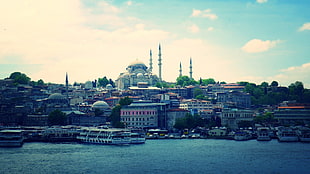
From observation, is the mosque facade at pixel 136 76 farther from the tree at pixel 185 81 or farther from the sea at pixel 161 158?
the sea at pixel 161 158

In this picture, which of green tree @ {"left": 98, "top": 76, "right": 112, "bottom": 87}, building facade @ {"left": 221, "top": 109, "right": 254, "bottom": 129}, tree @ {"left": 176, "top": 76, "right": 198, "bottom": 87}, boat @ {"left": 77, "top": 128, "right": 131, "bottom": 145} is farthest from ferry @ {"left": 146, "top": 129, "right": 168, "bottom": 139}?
green tree @ {"left": 98, "top": 76, "right": 112, "bottom": 87}

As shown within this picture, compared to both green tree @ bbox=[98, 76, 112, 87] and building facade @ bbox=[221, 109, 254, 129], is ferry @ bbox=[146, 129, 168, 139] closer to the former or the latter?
building facade @ bbox=[221, 109, 254, 129]

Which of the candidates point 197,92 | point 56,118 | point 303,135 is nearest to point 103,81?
point 197,92

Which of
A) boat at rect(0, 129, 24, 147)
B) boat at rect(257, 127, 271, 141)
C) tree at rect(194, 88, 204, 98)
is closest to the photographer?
boat at rect(0, 129, 24, 147)

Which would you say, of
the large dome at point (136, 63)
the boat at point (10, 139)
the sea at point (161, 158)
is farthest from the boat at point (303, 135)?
the large dome at point (136, 63)

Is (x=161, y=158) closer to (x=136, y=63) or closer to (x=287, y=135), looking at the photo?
(x=287, y=135)

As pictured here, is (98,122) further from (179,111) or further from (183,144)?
(183,144)

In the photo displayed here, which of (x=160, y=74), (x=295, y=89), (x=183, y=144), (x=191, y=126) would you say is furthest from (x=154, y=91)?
(x=183, y=144)
